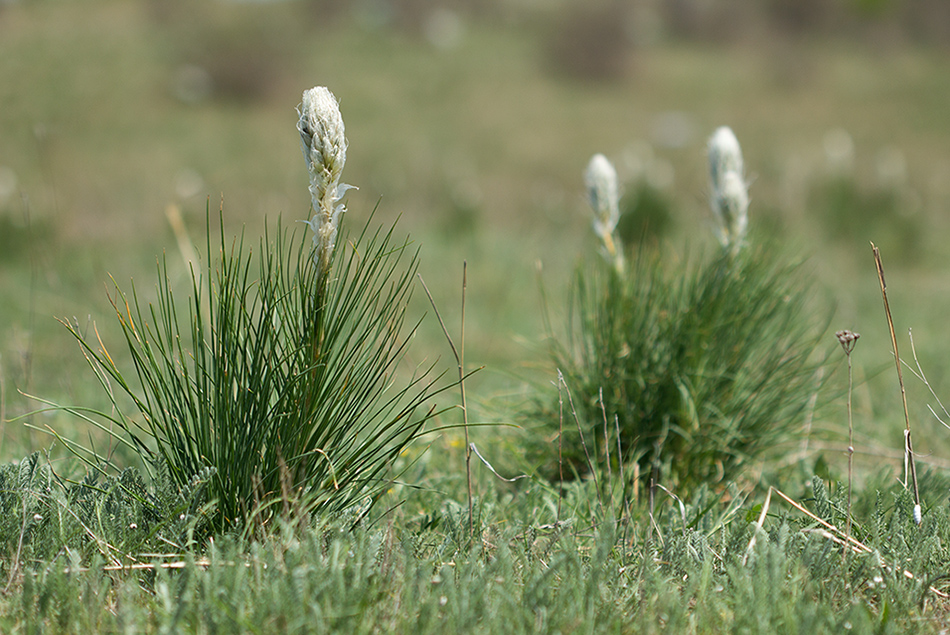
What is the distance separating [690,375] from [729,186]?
0.70 m

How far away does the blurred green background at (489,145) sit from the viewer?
5.29 meters

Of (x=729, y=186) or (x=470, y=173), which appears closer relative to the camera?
(x=729, y=186)

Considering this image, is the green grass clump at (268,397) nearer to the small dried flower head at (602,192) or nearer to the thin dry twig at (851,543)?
the thin dry twig at (851,543)

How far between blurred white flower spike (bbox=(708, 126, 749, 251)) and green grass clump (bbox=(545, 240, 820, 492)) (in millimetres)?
102

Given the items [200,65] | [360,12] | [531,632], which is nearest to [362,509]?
[531,632]

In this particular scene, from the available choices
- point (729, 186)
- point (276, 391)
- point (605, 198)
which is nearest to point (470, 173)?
point (605, 198)

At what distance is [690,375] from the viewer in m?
2.47

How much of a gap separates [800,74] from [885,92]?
8.81ft

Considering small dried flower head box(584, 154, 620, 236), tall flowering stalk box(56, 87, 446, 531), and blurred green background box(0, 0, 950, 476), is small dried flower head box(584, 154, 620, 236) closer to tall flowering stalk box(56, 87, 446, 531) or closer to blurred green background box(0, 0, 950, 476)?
blurred green background box(0, 0, 950, 476)

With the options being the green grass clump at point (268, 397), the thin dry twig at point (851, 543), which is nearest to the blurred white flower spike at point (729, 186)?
the thin dry twig at point (851, 543)

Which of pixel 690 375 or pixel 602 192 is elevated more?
pixel 602 192

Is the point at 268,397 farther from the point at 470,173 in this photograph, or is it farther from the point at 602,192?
the point at 470,173

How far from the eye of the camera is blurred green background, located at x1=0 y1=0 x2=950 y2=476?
17.4 feet

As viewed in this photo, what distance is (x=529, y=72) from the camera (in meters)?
24.0
